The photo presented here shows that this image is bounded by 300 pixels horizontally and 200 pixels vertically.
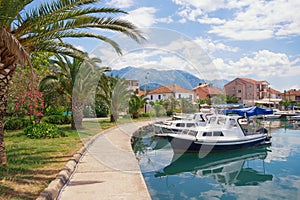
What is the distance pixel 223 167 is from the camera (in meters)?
12.4

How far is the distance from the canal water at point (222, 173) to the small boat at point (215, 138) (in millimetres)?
371

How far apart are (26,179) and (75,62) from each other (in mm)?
11161

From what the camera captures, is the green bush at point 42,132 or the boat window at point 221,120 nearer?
the green bush at point 42,132

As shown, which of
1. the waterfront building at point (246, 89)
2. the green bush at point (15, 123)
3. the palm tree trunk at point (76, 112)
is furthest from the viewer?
the waterfront building at point (246, 89)

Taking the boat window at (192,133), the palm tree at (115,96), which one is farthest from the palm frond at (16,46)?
the palm tree at (115,96)

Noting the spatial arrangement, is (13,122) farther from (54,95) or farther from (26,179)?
(26,179)

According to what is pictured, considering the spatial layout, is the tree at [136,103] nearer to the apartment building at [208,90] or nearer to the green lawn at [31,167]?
the apartment building at [208,90]

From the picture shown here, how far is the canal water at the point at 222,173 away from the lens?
8492 millimetres

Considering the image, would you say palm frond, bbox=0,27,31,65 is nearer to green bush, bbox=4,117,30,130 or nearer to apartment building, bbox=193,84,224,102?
apartment building, bbox=193,84,224,102

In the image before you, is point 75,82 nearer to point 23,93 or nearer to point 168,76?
point 23,93

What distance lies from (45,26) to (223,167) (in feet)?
31.5

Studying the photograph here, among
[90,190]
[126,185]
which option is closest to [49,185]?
[90,190]

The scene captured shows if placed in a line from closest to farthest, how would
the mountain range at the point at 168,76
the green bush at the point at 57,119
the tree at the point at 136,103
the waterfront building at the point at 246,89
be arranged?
1. the mountain range at the point at 168,76
2. the green bush at the point at 57,119
3. the tree at the point at 136,103
4. the waterfront building at the point at 246,89

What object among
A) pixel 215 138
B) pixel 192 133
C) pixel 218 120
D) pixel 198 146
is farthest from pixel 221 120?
pixel 198 146
